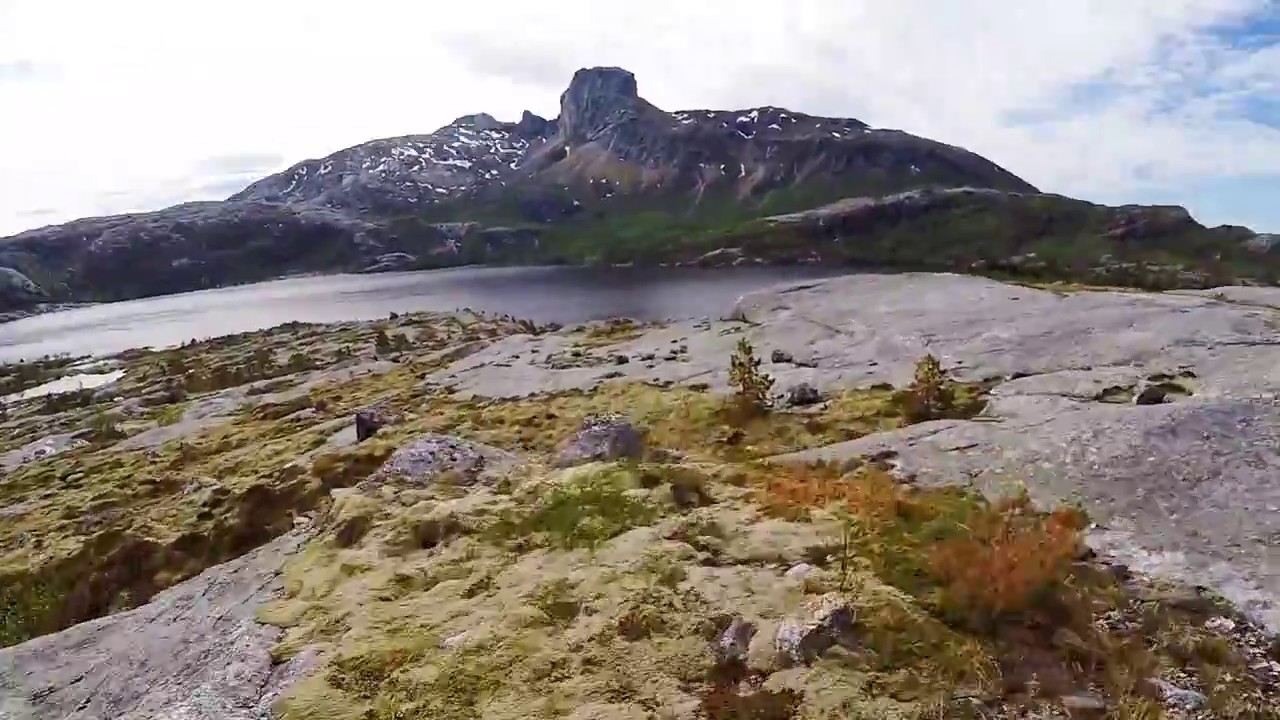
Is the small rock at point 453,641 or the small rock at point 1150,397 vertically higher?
the small rock at point 1150,397

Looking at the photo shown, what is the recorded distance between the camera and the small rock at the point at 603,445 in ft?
57.7

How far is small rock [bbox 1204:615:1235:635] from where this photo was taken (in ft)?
34.6

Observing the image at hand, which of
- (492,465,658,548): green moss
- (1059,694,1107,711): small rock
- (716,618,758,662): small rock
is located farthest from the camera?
(492,465,658,548): green moss

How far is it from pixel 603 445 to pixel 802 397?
11.1 m

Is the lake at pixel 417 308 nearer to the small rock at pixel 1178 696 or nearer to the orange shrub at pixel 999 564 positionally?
the orange shrub at pixel 999 564

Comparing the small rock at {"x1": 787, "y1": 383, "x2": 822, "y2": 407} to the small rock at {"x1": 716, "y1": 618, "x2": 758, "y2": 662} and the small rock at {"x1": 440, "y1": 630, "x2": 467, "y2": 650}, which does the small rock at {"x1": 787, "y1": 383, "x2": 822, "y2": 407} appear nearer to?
the small rock at {"x1": 716, "y1": 618, "x2": 758, "y2": 662}

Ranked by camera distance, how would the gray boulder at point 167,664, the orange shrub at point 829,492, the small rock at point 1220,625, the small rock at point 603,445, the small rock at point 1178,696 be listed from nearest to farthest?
the small rock at point 1178,696
the gray boulder at point 167,664
the small rock at point 1220,625
the orange shrub at point 829,492
the small rock at point 603,445

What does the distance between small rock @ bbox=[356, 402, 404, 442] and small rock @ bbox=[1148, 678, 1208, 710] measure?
2601 centimetres

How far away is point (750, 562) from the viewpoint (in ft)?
39.7

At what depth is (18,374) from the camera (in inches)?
4021

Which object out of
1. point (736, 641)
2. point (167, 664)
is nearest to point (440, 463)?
point (167, 664)

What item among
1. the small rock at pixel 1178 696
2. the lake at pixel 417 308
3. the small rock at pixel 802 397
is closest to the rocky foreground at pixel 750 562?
the small rock at pixel 1178 696

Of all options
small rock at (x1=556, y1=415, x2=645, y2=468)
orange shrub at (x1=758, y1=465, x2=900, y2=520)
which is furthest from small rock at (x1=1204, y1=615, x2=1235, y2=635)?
small rock at (x1=556, y1=415, x2=645, y2=468)

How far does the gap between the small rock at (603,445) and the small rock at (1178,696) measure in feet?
34.6
